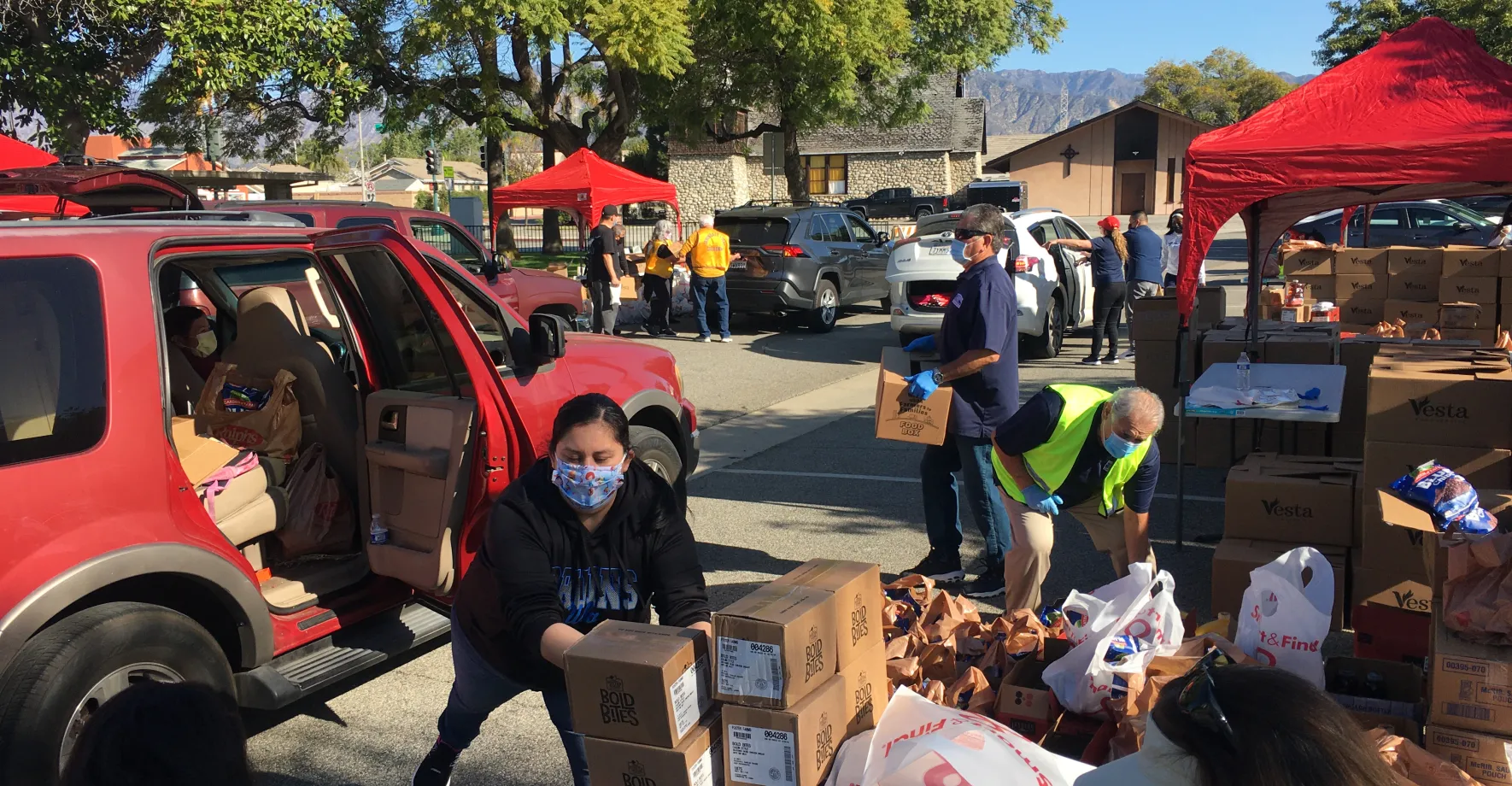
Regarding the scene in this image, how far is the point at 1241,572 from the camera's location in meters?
4.96

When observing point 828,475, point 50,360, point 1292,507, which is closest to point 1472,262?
point 828,475

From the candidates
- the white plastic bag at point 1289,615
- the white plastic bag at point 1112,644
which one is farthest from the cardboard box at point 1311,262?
the white plastic bag at point 1112,644

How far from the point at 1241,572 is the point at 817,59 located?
2288cm

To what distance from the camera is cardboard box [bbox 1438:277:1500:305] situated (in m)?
10.3

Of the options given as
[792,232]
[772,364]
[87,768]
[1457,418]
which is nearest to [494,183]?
[792,232]

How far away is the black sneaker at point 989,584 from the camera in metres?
5.72

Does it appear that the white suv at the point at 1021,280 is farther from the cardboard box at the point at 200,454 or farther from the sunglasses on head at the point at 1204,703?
the sunglasses on head at the point at 1204,703

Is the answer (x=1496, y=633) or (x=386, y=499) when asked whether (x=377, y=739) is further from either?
(x=1496, y=633)

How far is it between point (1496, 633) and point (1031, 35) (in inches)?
1544

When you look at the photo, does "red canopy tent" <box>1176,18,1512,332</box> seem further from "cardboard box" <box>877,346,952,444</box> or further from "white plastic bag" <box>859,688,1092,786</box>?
"white plastic bag" <box>859,688,1092,786</box>

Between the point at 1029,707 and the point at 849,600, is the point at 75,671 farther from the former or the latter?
the point at 1029,707

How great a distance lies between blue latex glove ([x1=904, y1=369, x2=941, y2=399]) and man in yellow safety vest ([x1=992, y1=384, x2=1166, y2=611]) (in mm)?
734

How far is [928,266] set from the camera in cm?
1273

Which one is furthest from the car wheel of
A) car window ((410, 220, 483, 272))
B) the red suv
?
the red suv
